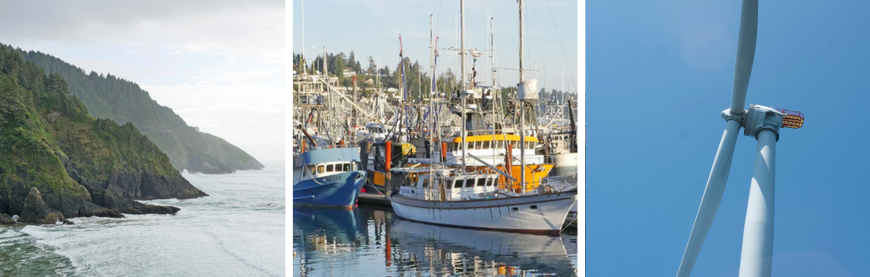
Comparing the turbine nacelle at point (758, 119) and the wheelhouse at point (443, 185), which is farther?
the wheelhouse at point (443, 185)

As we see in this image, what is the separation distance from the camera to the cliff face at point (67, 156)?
6152 millimetres

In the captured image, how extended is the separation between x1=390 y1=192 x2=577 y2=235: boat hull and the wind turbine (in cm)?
222

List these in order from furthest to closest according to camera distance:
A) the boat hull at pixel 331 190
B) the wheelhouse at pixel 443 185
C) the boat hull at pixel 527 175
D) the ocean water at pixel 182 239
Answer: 1. the wheelhouse at pixel 443 185
2. the boat hull at pixel 527 175
3. the boat hull at pixel 331 190
4. the ocean water at pixel 182 239

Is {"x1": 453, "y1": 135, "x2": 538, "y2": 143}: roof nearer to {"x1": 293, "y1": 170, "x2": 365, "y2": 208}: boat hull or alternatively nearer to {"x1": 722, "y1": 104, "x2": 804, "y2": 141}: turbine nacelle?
{"x1": 293, "y1": 170, "x2": 365, "y2": 208}: boat hull

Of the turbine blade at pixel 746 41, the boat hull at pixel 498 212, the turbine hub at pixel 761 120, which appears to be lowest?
the boat hull at pixel 498 212

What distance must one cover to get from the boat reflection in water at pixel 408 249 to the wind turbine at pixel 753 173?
2.27m

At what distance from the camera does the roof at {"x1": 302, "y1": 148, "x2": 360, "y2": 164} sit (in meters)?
6.56

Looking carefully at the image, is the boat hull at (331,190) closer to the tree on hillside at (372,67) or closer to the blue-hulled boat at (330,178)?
the blue-hulled boat at (330,178)

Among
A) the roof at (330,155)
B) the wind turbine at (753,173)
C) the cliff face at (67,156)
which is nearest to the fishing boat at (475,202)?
the roof at (330,155)

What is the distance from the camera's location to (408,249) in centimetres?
677

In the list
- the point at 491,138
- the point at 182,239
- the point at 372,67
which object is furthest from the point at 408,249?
the point at 182,239

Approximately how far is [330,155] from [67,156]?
2.01 metres

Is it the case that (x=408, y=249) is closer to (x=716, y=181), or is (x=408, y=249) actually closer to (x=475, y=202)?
(x=475, y=202)

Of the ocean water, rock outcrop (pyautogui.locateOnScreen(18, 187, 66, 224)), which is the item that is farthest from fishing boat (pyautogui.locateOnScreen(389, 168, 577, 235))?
rock outcrop (pyautogui.locateOnScreen(18, 187, 66, 224))
